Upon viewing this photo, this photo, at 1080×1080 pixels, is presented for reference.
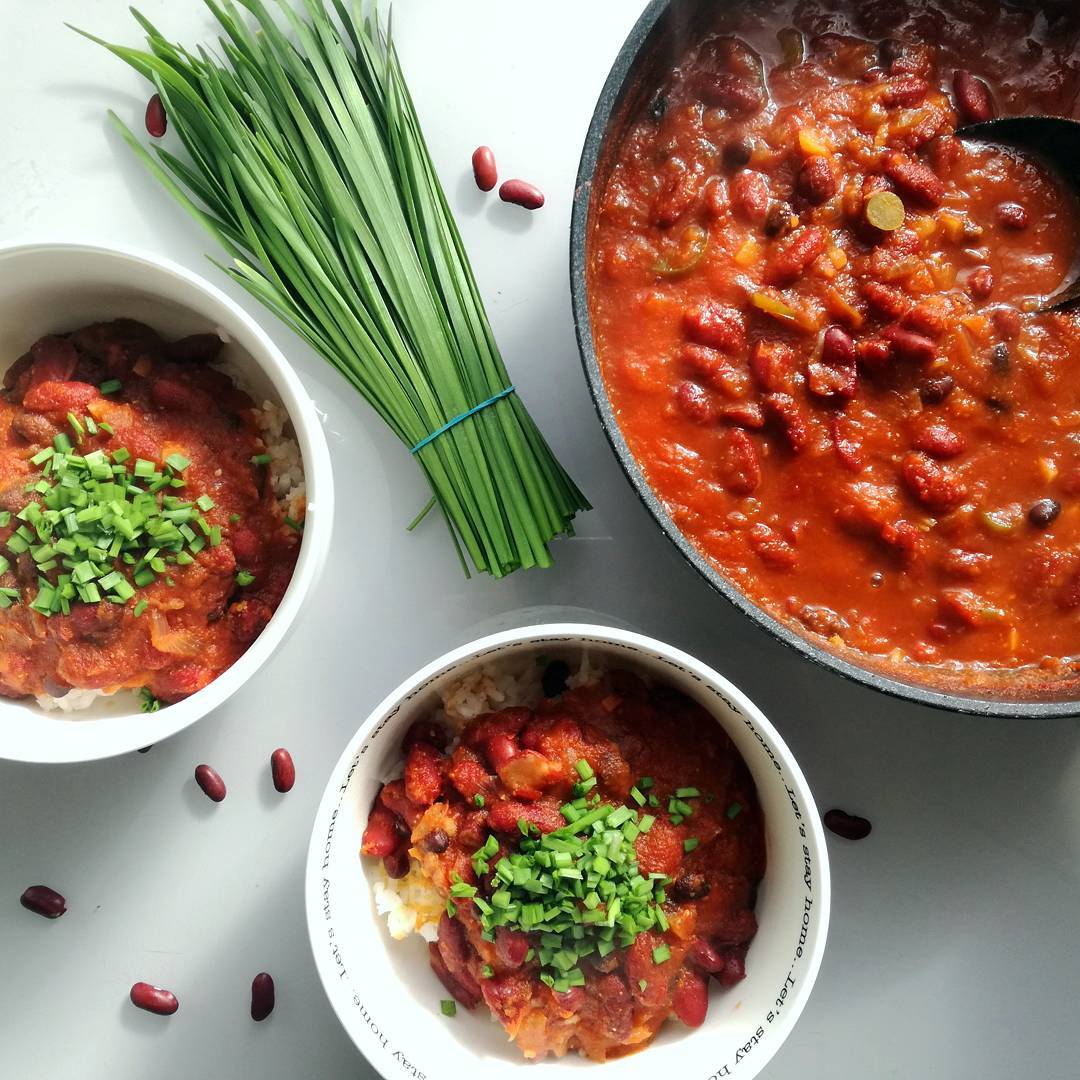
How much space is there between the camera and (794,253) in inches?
71.8

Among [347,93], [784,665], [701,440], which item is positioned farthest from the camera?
[784,665]

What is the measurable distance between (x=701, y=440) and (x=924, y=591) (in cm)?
50

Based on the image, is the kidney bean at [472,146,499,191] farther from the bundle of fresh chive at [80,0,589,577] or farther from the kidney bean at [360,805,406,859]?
the kidney bean at [360,805,406,859]

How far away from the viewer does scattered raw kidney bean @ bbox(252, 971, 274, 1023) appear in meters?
2.18

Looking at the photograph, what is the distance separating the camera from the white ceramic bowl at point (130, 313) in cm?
185

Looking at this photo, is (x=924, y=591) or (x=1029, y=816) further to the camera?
(x=1029, y=816)

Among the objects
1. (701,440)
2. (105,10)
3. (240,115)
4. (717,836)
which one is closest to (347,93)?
(240,115)

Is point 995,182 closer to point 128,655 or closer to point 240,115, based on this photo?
point 240,115

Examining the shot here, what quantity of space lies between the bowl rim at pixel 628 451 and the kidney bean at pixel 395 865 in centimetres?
82

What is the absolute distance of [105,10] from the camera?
2.23 m

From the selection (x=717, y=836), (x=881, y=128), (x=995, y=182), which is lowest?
(x=717, y=836)

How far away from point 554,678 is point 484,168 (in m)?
1.11

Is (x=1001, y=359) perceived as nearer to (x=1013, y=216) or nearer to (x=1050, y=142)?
(x=1013, y=216)

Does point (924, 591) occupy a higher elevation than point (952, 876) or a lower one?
higher
